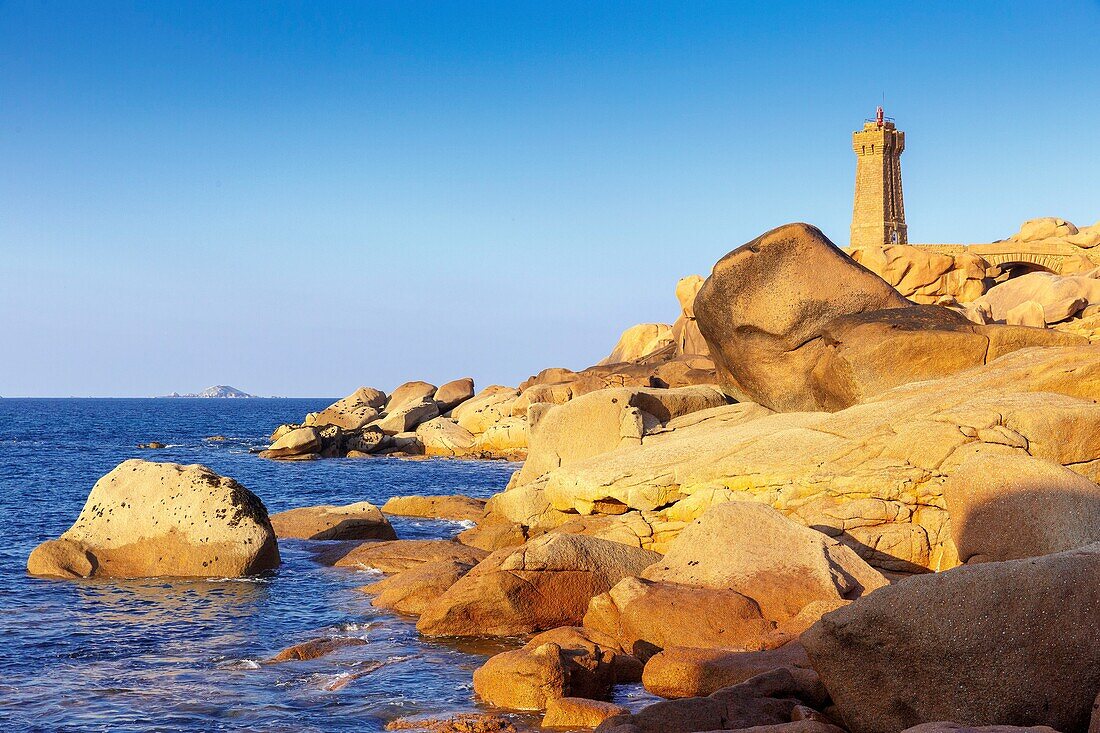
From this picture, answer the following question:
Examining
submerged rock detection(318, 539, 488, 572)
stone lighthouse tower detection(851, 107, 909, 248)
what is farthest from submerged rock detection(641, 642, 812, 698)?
stone lighthouse tower detection(851, 107, 909, 248)

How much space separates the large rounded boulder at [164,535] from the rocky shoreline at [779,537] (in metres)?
0.04

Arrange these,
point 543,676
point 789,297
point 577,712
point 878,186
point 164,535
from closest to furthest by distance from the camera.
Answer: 1. point 577,712
2. point 543,676
3. point 164,535
4. point 789,297
5. point 878,186

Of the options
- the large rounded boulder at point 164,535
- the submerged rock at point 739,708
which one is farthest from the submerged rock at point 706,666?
the large rounded boulder at point 164,535

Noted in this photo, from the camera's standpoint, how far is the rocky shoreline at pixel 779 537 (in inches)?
322

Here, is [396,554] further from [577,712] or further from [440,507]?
[577,712]

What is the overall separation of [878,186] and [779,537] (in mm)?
76518

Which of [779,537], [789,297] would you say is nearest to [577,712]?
[779,537]

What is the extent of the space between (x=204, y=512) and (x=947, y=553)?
41.5 ft

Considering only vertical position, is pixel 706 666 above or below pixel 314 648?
above

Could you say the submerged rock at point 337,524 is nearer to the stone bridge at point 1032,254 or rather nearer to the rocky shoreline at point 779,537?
the rocky shoreline at point 779,537

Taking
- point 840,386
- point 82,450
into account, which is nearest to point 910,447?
point 840,386

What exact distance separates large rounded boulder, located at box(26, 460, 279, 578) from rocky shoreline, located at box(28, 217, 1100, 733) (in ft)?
0.13

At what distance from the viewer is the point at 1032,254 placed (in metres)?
63.2

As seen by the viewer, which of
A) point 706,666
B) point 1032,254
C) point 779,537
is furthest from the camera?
point 1032,254
